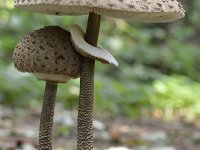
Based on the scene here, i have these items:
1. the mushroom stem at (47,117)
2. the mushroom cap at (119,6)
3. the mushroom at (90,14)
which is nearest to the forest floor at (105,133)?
the mushroom stem at (47,117)

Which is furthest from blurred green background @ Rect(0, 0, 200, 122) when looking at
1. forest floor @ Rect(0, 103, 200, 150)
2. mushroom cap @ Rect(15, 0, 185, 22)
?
mushroom cap @ Rect(15, 0, 185, 22)

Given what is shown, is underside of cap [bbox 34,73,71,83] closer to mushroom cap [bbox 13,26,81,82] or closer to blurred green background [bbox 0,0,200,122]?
mushroom cap [bbox 13,26,81,82]

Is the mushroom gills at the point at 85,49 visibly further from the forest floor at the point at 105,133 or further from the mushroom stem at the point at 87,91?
the forest floor at the point at 105,133

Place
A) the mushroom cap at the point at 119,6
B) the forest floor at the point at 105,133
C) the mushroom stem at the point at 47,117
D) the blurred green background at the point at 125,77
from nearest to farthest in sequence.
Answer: the mushroom cap at the point at 119,6 → the mushroom stem at the point at 47,117 → the forest floor at the point at 105,133 → the blurred green background at the point at 125,77

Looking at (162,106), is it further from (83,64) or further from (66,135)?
(83,64)

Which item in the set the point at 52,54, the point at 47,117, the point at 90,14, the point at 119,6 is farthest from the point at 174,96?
the point at 119,6

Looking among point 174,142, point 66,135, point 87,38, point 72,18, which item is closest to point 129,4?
point 87,38

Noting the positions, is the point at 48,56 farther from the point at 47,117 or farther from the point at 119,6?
the point at 119,6
